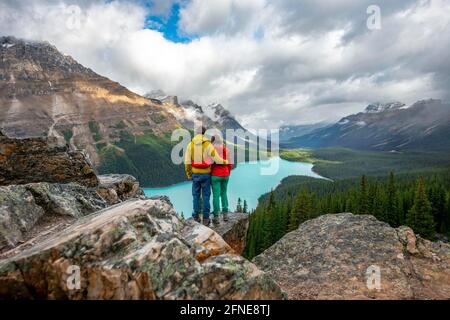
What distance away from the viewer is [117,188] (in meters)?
17.1

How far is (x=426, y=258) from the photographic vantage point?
12.6 meters

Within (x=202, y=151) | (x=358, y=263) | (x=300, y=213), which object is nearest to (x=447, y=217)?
(x=300, y=213)

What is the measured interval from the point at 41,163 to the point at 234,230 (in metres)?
9.54

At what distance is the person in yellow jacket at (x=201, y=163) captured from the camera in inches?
518

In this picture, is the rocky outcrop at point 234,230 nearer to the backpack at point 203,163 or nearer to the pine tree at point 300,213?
the backpack at point 203,163

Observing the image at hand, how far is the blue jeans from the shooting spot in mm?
13727

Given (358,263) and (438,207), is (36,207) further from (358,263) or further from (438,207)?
(438,207)

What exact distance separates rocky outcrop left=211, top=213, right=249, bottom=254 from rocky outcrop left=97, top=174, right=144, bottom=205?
5358mm

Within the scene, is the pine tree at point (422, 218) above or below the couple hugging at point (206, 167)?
below

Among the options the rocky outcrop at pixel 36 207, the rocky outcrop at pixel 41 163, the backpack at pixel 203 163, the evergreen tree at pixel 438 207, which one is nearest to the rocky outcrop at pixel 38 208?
the rocky outcrop at pixel 36 207


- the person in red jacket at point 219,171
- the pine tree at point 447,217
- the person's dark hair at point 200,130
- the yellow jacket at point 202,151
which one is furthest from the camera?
the pine tree at point 447,217

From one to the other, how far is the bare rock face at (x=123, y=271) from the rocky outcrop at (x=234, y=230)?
6594 mm
